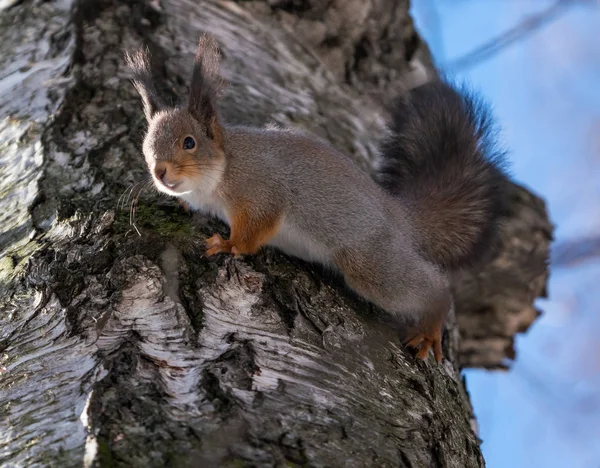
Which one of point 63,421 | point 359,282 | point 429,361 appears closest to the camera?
point 63,421

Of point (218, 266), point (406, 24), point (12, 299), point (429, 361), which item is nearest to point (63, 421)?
point (12, 299)

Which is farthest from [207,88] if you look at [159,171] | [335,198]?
[335,198]

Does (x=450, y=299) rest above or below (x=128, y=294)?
below

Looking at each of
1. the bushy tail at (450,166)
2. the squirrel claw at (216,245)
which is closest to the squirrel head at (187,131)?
the squirrel claw at (216,245)

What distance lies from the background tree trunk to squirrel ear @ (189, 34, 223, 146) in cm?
21

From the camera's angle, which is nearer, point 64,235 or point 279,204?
point 64,235

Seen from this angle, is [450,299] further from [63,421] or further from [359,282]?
[63,421]

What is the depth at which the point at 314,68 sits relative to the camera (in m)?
3.12

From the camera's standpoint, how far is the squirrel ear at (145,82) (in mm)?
2268

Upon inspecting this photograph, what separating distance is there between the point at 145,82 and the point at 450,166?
109 cm

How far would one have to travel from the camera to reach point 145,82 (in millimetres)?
2303

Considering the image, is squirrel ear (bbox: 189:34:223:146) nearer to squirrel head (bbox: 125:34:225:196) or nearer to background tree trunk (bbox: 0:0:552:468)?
squirrel head (bbox: 125:34:225:196)

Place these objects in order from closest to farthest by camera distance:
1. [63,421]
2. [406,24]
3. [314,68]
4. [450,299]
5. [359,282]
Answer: [63,421]
[359,282]
[450,299]
[314,68]
[406,24]

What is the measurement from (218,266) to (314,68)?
1545mm
